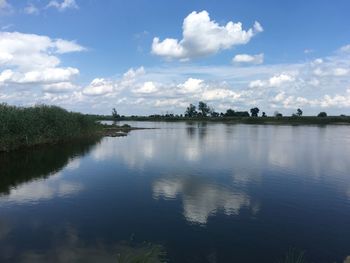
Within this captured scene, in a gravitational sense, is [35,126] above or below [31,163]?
above

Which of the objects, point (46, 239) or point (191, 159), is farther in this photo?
point (191, 159)

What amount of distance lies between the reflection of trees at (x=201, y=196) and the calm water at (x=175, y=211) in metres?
0.06

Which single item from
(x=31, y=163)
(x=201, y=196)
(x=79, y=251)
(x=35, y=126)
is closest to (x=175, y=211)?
(x=201, y=196)

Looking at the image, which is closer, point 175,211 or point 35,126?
point 175,211

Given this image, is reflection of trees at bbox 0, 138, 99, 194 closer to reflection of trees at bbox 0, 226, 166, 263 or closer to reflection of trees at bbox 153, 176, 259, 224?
reflection of trees at bbox 153, 176, 259, 224

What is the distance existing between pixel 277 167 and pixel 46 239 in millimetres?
24005

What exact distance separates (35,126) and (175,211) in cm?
3720

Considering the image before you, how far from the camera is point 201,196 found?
73.1 feet

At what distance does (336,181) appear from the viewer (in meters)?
27.5

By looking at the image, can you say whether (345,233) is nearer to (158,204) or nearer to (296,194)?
(296,194)

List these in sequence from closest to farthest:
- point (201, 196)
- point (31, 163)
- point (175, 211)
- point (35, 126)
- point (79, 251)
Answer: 1. point (79, 251)
2. point (175, 211)
3. point (201, 196)
4. point (31, 163)
5. point (35, 126)

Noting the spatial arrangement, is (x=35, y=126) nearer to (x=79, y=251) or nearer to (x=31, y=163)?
(x=31, y=163)

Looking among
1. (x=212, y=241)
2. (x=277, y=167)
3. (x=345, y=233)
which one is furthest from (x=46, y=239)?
(x=277, y=167)

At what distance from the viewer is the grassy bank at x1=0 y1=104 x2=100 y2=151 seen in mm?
42500
